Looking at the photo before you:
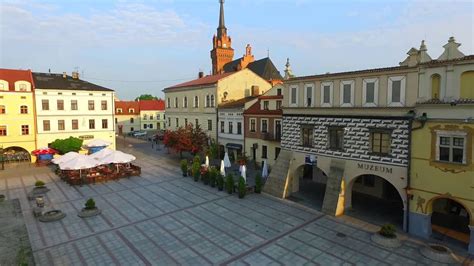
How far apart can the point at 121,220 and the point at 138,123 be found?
197 ft

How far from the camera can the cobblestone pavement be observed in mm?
13773

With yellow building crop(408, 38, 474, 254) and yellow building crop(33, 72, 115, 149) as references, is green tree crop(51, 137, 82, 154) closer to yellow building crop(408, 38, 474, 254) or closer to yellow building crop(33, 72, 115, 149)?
yellow building crop(33, 72, 115, 149)

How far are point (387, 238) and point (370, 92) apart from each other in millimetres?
8578

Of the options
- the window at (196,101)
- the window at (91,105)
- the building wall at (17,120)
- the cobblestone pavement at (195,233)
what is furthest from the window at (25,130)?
the window at (196,101)

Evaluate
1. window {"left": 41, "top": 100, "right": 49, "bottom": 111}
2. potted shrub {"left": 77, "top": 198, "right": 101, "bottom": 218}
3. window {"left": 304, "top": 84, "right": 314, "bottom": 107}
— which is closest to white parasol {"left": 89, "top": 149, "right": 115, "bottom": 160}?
potted shrub {"left": 77, "top": 198, "right": 101, "bottom": 218}

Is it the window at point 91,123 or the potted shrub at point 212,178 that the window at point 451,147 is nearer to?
the potted shrub at point 212,178

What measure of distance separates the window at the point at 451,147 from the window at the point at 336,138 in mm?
5785

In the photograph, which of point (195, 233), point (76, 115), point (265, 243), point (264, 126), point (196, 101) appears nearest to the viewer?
point (265, 243)

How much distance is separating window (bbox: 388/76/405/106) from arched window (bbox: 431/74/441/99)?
4.82 feet

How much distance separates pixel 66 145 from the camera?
35.2m

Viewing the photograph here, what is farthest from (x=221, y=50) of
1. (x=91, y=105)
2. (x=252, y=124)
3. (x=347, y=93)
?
(x=347, y=93)

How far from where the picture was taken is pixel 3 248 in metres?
14.0

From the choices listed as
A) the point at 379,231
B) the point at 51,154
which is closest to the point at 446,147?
the point at 379,231

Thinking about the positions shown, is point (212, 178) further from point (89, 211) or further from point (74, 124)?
point (74, 124)
